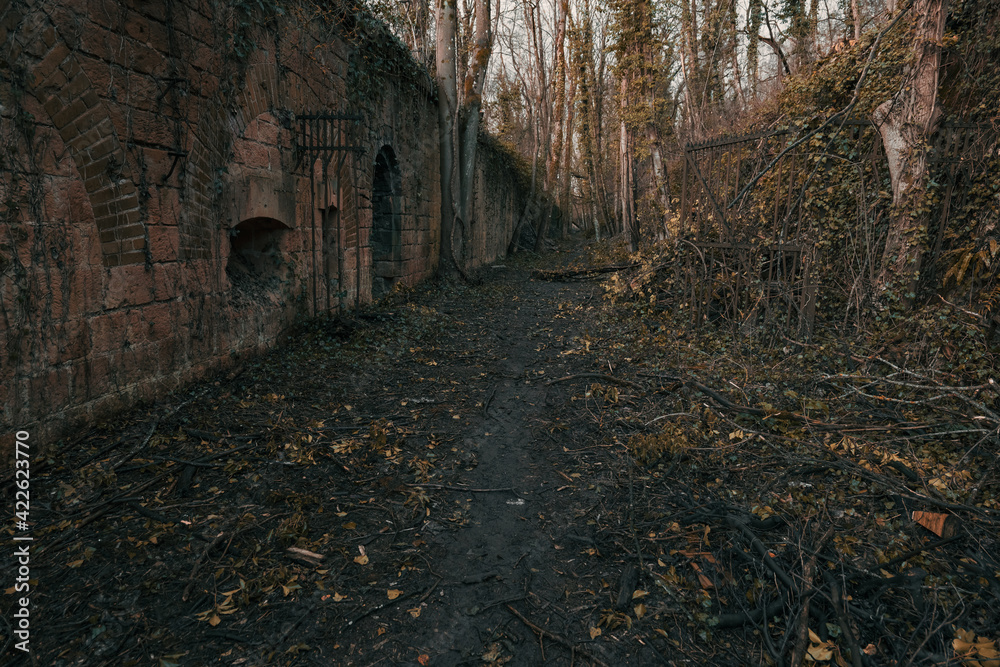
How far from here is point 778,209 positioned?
6.30 meters

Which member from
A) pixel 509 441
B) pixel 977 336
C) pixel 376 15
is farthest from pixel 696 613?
pixel 376 15

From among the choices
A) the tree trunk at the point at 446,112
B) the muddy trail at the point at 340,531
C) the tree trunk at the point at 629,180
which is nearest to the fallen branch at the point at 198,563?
the muddy trail at the point at 340,531

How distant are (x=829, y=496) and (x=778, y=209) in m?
4.26

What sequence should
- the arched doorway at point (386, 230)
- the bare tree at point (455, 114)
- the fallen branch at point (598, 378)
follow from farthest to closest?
the bare tree at point (455, 114) < the arched doorway at point (386, 230) < the fallen branch at point (598, 378)

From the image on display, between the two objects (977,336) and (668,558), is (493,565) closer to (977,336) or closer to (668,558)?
(668,558)

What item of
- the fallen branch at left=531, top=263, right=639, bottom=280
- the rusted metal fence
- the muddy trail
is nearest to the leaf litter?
the muddy trail

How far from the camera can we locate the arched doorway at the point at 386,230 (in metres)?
9.75

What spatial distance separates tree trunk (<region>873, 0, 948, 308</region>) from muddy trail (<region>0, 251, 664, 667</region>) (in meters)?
3.16

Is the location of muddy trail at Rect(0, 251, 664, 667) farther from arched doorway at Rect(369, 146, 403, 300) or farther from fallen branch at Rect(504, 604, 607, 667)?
arched doorway at Rect(369, 146, 403, 300)

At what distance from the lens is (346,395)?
5082 millimetres

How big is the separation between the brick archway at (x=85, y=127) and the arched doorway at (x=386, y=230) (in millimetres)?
5767

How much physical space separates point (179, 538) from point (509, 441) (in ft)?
7.46

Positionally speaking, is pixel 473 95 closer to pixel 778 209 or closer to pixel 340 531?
pixel 778 209

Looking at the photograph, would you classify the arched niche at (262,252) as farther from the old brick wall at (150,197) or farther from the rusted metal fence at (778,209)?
the rusted metal fence at (778,209)
